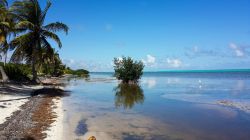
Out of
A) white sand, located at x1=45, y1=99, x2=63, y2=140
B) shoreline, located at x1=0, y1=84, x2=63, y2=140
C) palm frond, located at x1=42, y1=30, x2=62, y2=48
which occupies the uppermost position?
palm frond, located at x1=42, y1=30, x2=62, y2=48

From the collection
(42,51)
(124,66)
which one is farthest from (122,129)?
(124,66)

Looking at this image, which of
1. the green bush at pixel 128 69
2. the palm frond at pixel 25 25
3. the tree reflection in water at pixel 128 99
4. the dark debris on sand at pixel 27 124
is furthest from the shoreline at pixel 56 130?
the green bush at pixel 128 69

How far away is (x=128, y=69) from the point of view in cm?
5153

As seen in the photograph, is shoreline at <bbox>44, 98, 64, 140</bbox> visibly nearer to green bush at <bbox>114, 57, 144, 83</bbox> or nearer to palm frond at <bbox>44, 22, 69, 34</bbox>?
palm frond at <bbox>44, 22, 69, 34</bbox>

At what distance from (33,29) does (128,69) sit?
21200 millimetres

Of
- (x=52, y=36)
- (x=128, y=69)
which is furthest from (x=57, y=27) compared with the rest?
(x=128, y=69)

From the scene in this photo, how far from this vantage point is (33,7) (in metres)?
34.0

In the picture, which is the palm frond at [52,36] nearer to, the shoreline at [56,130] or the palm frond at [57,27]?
the palm frond at [57,27]

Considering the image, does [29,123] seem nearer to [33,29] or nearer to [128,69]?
[33,29]

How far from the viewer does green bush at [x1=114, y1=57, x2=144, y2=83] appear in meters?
51.5

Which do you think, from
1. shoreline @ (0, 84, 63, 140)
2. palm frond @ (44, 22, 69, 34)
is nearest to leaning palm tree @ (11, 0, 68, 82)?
palm frond @ (44, 22, 69, 34)

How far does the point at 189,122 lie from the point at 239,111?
5634 mm

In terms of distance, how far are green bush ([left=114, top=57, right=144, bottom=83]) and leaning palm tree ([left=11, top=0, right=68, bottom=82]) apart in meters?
→ 19.4

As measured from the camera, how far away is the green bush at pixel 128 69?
2028 inches
